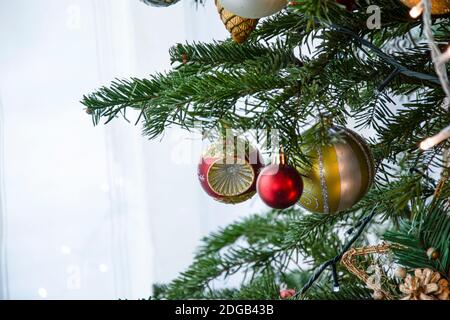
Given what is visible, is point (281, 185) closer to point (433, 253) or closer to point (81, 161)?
point (433, 253)

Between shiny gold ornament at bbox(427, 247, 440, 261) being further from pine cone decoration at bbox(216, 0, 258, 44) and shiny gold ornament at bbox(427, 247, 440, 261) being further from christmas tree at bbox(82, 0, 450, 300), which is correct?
pine cone decoration at bbox(216, 0, 258, 44)

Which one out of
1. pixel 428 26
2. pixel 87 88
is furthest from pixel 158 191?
pixel 428 26

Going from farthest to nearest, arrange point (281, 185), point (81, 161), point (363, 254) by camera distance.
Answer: point (81, 161) < point (363, 254) < point (281, 185)

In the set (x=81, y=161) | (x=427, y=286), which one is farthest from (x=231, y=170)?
(x=81, y=161)

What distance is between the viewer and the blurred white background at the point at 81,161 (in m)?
1.09

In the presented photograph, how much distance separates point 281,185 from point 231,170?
0.08m

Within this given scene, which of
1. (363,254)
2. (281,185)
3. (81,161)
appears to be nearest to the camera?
(281,185)

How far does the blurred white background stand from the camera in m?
1.09

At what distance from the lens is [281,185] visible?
467mm

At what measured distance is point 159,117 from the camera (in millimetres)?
501

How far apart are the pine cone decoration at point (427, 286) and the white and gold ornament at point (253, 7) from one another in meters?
0.23
